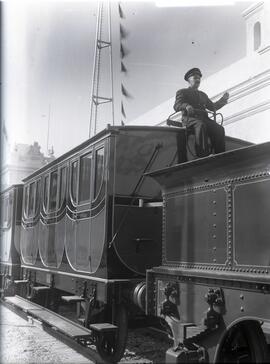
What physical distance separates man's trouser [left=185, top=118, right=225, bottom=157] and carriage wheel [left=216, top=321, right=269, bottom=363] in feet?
6.85

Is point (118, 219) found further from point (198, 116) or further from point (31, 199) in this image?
point (31, 199)

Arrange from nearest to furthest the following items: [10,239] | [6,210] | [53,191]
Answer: [53,191]
[10,239]
[6,210]

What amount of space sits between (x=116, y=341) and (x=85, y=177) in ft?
7.54

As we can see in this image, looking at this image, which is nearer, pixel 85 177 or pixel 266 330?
pixel 266 330

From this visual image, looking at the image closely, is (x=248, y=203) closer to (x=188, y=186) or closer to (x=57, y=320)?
(x=188, y=186)

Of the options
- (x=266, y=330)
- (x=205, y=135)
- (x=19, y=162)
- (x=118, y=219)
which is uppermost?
(x=19, y=162)

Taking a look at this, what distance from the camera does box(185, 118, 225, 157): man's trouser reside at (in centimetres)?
540

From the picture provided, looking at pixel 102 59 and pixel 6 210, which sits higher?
pixel 102 59

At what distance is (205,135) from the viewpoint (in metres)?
5.41

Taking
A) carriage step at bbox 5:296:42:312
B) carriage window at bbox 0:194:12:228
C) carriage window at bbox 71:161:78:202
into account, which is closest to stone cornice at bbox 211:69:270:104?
carriage window at bbox 71:161:78:202

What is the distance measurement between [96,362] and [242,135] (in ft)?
14.3

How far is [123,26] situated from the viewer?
6098mm

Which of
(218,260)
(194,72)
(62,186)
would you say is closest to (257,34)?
(194,72)

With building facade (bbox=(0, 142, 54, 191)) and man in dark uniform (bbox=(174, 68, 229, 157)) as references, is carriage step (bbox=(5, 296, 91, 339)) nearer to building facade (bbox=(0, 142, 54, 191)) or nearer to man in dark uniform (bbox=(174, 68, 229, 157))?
man in dark uniform (bbox=(174, 68, 229, 157))
